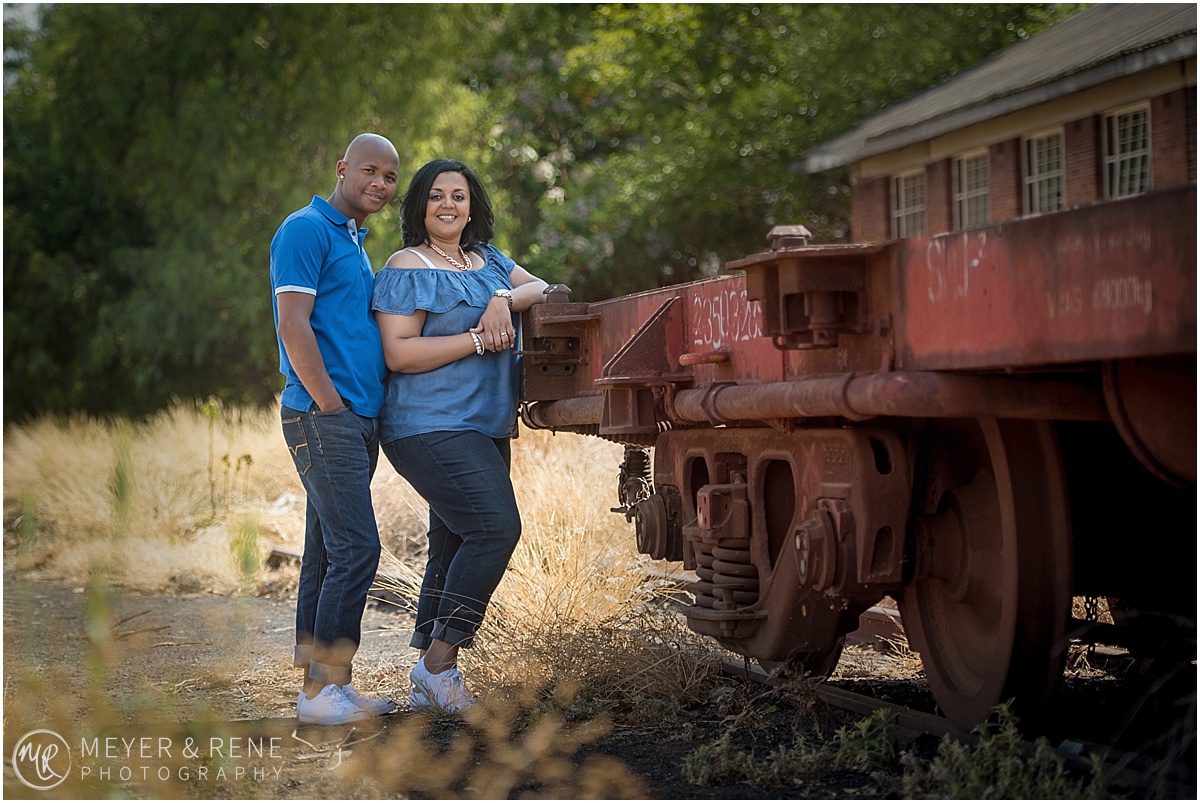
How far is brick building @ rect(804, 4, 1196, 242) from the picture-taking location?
17.1 m

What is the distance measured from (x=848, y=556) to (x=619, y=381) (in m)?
1.17

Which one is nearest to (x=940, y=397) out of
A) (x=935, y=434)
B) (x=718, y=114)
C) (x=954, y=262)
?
(x=954, y=262)

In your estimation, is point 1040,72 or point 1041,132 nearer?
point 1040,72

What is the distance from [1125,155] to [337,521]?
16.3 metres

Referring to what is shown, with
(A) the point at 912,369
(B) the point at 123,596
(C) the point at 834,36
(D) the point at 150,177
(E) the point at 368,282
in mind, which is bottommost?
(B) the point at 123,596

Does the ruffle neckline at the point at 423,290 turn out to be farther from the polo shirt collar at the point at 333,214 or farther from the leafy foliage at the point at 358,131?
the leafy foliage at the point at 358,131

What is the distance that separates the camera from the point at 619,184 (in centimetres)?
2800

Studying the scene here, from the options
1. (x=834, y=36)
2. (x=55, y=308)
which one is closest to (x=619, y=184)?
(x=834, y=36)

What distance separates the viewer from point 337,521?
15.8 ft

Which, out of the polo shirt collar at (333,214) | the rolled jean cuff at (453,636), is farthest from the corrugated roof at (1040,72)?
the rolled jean cuff at (453,636)

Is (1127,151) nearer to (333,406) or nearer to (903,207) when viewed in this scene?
(903,207)

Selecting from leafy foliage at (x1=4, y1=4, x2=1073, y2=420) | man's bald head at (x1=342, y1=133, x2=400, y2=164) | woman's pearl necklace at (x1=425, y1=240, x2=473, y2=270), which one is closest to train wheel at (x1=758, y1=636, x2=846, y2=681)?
woman's pearl necklace at (x1=425, y1=240, x2=473, y2=270)

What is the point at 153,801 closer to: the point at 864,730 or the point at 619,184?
the point at 864,730

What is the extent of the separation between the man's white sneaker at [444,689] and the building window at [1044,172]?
55.7 feet
